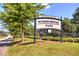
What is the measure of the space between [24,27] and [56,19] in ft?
8.02

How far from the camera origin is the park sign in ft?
32.4

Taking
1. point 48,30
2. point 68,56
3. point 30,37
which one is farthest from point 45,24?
point 30,37

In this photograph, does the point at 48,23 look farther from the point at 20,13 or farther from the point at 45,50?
the point at 20,13

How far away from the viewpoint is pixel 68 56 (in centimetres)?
841

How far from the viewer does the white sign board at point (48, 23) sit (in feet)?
32.4

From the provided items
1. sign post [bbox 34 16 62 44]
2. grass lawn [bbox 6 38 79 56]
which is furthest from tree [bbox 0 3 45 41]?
grass lawn [bbox 6 38 79 56]

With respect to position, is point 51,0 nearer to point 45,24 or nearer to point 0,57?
point 45,24

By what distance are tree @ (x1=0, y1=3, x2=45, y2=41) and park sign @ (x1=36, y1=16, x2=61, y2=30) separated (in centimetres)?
127

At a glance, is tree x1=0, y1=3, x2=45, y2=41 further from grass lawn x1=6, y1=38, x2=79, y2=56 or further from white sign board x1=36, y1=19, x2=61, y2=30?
grass lawn x1=6, y1=38, x2=79, y2=56

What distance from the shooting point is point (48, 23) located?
32.6 ft

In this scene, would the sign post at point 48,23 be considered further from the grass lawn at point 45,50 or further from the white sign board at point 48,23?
the grass lawn at point 45,50

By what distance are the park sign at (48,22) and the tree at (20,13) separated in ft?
4.18

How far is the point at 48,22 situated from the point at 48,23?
0.15 ft

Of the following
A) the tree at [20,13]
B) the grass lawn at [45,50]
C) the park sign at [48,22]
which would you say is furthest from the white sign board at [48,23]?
the tree at [20,13]
